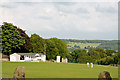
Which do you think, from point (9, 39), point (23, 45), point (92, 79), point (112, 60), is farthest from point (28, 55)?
point (92, 79)

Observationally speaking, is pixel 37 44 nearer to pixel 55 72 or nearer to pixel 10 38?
pixel 10 38

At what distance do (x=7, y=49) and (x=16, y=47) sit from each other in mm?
3075

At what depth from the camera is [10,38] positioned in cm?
6788

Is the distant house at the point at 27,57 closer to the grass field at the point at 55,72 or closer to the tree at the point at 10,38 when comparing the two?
the tree at the point at 10,38

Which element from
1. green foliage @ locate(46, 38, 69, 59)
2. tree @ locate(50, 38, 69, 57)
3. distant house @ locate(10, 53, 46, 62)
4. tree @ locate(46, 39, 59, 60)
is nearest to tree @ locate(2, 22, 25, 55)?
distant house @ locate(10, 53, 46, 62)

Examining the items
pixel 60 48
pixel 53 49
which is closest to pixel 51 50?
pixel 53 49

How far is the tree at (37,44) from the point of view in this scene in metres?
79.8

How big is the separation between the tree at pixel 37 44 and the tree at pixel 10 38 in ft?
30.5

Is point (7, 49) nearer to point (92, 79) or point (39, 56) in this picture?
point (39, 56)

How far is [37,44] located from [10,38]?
14930 millimetres

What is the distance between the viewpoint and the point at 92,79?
25016mm

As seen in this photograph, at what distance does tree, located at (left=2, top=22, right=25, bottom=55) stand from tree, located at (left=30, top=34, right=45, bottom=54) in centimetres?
929

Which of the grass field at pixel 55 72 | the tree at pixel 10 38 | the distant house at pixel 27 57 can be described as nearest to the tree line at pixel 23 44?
the tree at pixel 10 38

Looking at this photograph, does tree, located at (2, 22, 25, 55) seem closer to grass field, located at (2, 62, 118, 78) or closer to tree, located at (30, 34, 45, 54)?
tree, located at (30, 34, 45, 54)
